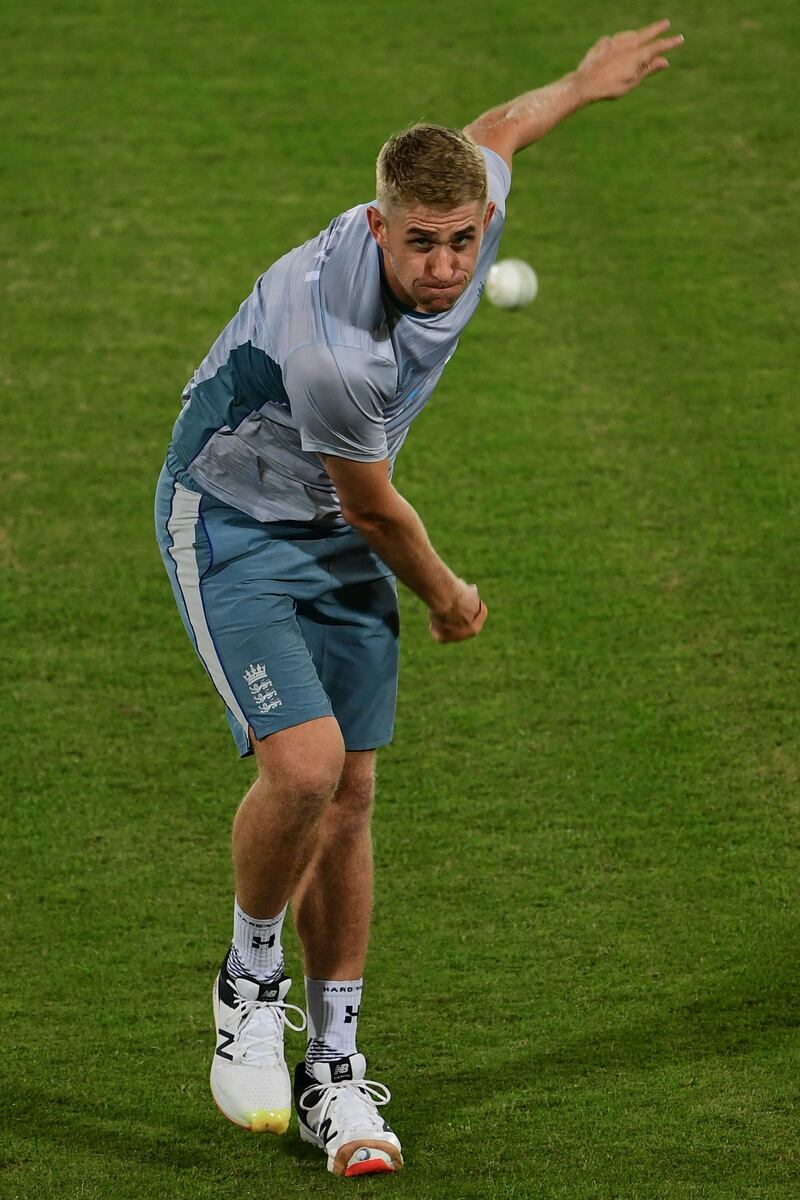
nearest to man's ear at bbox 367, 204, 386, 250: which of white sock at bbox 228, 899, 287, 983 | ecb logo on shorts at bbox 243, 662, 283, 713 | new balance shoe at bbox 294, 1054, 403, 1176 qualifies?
ecb logo on shorts at bbox 243, 662, 283, 713

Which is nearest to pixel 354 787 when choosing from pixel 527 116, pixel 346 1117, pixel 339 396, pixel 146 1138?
pixel 346 1117

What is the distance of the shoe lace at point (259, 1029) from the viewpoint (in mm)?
3730

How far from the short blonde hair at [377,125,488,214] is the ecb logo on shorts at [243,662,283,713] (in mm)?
1008

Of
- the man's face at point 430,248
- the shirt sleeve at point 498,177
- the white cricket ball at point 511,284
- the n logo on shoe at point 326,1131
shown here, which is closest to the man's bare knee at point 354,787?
the n logo on shoe at point 326,1131

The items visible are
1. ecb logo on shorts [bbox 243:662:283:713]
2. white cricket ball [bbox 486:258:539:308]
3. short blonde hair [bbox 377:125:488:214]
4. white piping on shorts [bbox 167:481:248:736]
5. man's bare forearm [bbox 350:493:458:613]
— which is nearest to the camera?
short blonde hair [bbox 377:125:488:214]

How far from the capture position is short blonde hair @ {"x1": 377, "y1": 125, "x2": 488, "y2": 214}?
3185mm

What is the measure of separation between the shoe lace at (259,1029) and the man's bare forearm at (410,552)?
0.99 metres

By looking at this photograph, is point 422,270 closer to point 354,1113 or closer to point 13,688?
point 354,1113

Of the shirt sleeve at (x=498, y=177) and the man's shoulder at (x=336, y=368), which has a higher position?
the shirt sleeve at (x=498, y=177)

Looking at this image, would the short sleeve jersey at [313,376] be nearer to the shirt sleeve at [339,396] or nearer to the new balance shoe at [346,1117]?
the shirt sleeve at [339,396]

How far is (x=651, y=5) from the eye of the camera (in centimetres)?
1044

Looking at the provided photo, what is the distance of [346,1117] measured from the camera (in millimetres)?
3754

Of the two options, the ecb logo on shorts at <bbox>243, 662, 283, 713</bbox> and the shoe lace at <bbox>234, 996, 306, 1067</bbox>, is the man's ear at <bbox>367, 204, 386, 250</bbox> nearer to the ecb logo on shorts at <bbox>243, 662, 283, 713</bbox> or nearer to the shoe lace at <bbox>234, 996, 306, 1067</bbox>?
the ecb logo on shorts at <bbox>243, 662, 283, 713</bbox>

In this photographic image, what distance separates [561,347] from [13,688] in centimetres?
324
